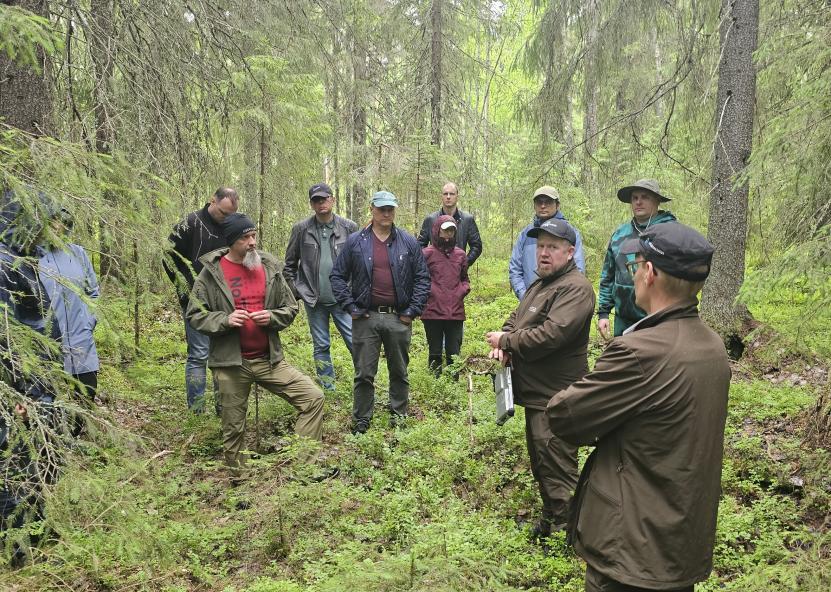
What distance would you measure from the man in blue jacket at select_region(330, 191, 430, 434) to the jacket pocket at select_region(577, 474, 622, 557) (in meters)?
3.79

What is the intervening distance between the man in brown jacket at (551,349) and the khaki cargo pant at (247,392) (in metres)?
2.00

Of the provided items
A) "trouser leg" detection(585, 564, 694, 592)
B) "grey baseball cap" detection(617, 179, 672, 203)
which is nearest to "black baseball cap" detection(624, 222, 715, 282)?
"trouser leg" detection(585, 564, 694, 592)

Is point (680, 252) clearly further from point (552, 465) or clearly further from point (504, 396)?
point (552, 465)

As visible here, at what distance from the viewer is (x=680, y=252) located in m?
2.21

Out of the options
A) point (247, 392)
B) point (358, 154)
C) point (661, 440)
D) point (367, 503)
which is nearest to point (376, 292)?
point (247, 392)

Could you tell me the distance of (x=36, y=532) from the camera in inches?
117

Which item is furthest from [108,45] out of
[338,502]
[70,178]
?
[338,502]

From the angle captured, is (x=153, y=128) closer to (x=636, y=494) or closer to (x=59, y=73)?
(x=59, y=73)

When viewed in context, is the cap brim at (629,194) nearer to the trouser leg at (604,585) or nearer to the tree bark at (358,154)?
the trouser leg at (604,585)

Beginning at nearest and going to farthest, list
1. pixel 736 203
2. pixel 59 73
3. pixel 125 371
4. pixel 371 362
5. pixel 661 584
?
1. pixel 661 584
2. pixel 59 73
3. pixel 371 362
4. pixel 125 371
5. pixel 736 203

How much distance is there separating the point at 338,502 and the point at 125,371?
349 centimetres

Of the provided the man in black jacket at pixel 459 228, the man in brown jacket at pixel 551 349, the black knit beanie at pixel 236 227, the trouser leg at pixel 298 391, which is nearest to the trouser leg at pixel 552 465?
the man in brown jacket at pixel 551 349

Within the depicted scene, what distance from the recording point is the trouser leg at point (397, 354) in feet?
20.0

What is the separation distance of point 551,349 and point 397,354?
99.8 inches
